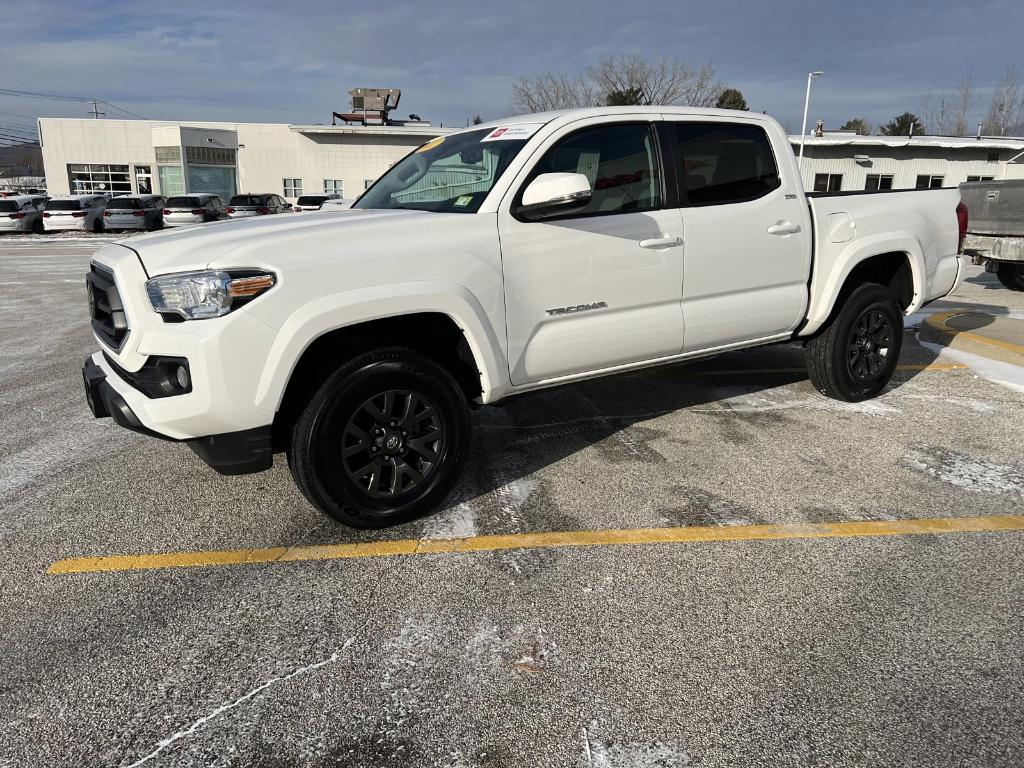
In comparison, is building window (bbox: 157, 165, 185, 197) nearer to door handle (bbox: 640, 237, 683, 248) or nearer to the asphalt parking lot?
the asphalt parking lot

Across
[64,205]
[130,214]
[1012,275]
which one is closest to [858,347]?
[1012,275]

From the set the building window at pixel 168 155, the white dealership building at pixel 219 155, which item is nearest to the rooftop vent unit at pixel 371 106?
the white dealership building at pixel 219 155

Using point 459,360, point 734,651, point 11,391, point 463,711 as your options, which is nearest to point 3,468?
point 11,391

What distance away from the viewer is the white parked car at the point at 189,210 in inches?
1097

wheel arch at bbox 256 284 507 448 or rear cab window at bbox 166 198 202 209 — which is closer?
wheel arch at bbox 256 284 507 448

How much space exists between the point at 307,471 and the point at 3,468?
91.9 inches

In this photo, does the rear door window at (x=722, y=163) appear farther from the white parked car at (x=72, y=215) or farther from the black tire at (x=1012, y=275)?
the white parked car at (x=72, y=215)

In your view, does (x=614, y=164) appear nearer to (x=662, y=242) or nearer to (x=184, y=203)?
(x=662, y=242)

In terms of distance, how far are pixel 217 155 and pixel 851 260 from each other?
4710 centimetres

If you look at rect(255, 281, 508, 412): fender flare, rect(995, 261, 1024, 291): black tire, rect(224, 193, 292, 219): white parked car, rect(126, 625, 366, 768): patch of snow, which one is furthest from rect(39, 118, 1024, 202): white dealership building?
rect(126, 625, 366, 768): patch of snow

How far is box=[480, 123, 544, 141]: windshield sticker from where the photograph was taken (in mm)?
3938

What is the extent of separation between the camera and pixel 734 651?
2.64 metres

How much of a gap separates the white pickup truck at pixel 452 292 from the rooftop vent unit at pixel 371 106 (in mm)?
43048

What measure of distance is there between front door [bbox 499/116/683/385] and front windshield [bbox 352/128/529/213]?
212 millimetres
